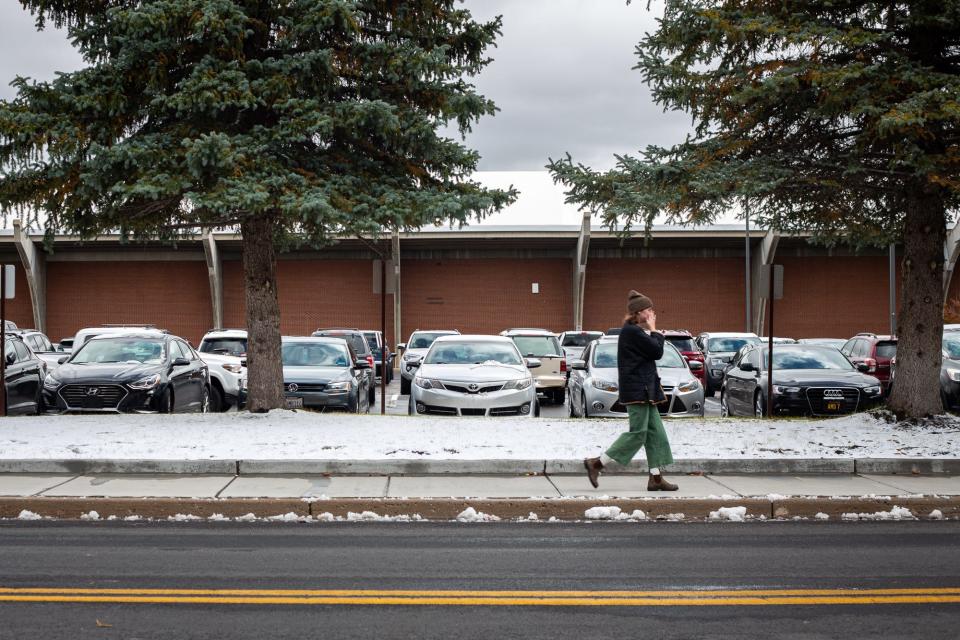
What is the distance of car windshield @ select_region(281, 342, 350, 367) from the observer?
17625 millimetres

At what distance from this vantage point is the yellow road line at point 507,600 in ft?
18.2

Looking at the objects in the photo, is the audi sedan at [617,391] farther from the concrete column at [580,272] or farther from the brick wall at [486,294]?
the brick wall at [486,294]

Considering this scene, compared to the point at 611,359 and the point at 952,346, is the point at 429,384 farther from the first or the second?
the point at 952,346

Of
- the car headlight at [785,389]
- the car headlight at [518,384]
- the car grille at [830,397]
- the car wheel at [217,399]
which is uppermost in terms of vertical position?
the car headlight at [518,384]

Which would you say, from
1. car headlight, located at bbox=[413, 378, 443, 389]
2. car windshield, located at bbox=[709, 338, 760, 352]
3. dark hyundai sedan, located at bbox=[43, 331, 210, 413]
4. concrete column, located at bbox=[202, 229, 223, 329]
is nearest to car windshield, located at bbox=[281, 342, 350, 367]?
dark hyundai sedan, located at bbox=[43, 331, 210, 413]

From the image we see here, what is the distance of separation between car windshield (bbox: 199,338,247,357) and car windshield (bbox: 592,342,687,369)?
8.35m

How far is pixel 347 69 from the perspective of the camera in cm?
1366

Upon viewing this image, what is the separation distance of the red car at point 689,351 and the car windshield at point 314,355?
30.2 feet

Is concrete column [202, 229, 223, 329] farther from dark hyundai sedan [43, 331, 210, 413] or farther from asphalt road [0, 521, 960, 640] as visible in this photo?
asphalt road [0, 521, 960, 640]

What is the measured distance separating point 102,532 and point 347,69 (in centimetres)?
799

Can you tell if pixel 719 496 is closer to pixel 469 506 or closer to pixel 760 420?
pixel 469 506

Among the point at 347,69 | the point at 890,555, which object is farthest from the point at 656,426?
the point at 347,69

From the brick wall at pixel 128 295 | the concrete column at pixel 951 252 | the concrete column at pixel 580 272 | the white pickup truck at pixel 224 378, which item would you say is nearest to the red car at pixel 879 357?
the white pickup truck at pixel 224 378

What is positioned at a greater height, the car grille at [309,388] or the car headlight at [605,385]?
the car headlight at [605,385]
